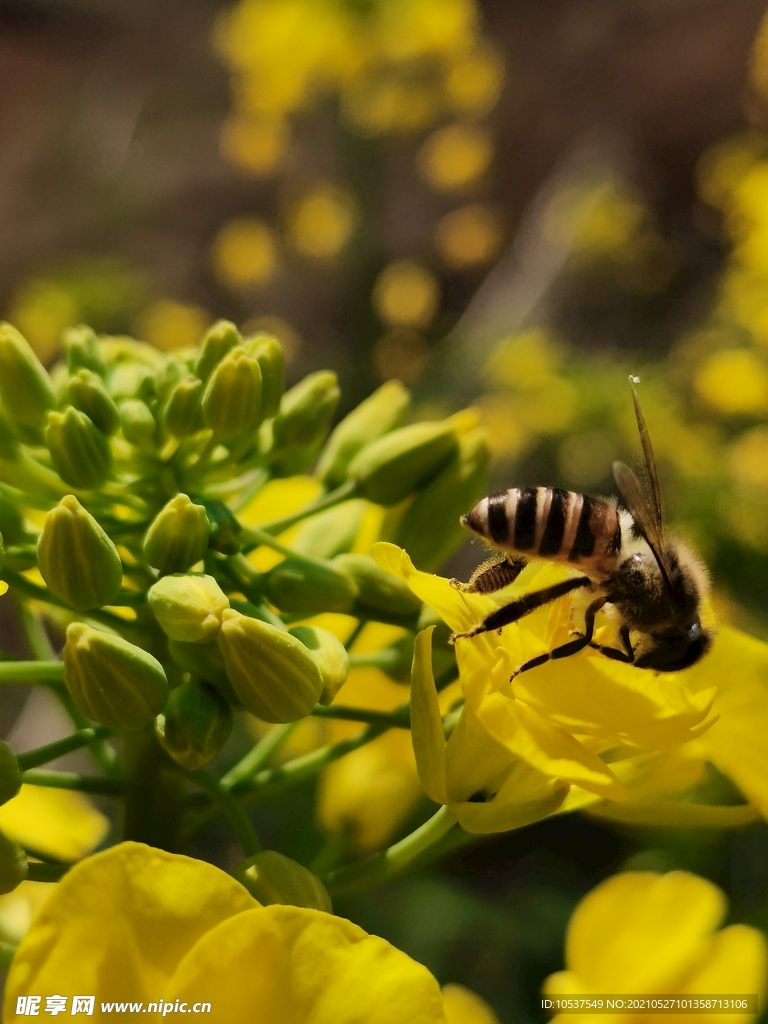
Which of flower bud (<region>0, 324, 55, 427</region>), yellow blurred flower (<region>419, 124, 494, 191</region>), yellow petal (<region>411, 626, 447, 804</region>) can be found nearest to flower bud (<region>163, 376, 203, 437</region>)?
flower bud (<region>0, 324, 55, 427</region>)

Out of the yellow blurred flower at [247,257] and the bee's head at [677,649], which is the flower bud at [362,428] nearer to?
the bee's head at [677,649]

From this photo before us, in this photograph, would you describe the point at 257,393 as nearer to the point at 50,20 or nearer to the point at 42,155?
the point at 42,155

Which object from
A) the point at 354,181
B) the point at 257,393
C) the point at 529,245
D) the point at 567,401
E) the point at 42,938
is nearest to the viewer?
the point at 42,938

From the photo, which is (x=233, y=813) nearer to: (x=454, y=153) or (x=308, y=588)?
(x=308, y=588)

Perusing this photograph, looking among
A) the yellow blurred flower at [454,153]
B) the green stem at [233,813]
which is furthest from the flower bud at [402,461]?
the yellow blurred flower at [454,153]

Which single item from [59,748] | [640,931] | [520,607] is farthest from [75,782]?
[640,931]

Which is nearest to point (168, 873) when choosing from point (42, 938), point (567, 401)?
point (42, 938)

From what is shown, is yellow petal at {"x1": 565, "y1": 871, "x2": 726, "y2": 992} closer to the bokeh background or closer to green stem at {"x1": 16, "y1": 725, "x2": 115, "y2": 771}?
green stem at {"x1": 16, "y1": 725, "x2": 115, "y2": 771}
